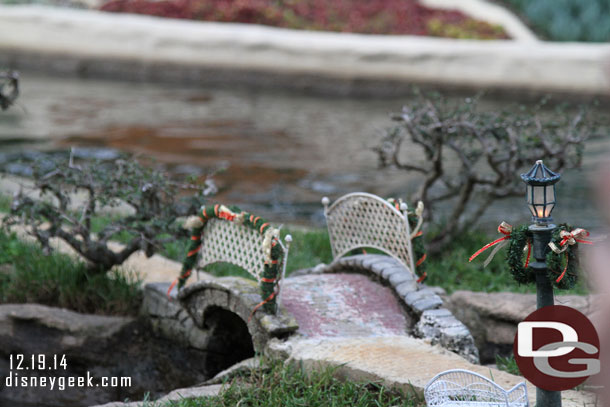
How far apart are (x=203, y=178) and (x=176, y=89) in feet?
35.5

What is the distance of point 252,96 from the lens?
16.1m

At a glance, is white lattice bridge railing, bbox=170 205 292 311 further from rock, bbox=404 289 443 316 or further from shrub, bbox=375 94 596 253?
shrub, bbox=375 94 596 253

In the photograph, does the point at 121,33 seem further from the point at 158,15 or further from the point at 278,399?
the point at 278,399

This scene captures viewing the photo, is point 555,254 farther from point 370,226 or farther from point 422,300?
point 370,226

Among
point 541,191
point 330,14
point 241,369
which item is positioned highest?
point 330,14

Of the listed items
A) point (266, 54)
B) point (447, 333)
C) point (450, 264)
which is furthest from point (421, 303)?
point (266, 54)

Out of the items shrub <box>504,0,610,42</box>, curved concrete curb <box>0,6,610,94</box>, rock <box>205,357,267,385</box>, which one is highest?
shrub <box>504,0,610,42</box>

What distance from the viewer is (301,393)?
14.1ft

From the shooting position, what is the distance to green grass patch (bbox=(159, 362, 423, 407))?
4.14 m

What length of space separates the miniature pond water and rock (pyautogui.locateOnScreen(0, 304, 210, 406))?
363 centimetres

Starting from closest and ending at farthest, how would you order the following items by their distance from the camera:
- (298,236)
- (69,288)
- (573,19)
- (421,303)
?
(421,303), (69,288), (298,236), (573,19)

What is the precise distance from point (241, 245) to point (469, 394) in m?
2.23

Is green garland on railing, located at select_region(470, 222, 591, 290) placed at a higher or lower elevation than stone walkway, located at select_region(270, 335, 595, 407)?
higher

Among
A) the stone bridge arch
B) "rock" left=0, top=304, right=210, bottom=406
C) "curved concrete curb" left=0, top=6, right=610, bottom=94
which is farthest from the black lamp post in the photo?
"curved concrete curb" left=0, top=6, right=610, bottom=94
